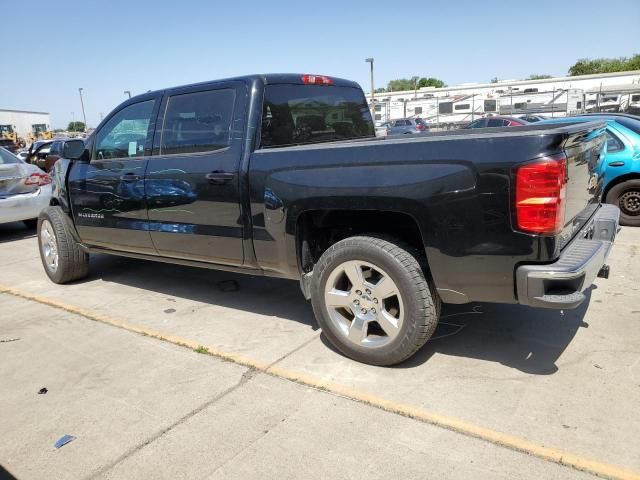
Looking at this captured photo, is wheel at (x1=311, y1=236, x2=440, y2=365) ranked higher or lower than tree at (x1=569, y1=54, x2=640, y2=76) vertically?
lower

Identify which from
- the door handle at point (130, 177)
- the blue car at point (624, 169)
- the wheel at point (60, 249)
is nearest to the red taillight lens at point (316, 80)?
the door handle at point (130, 177)

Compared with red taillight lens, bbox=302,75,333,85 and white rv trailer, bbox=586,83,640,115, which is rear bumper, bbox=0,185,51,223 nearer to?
red taillight lens, bbox=302,75,333,85

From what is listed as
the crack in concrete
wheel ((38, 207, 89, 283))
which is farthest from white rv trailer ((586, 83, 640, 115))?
the crack in concrete

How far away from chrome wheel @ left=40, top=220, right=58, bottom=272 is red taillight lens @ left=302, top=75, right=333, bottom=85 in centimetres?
334

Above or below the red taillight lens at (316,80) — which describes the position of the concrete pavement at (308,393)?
below

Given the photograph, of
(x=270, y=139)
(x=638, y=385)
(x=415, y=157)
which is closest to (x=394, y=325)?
(x=415, y=157)

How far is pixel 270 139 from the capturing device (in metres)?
3.83

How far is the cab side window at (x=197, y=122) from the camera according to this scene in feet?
12.8

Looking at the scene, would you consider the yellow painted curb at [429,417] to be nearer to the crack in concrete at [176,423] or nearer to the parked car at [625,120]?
the crack in concrete at [176,423]

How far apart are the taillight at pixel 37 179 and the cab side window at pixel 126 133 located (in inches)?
163

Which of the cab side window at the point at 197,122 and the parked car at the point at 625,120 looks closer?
the cab side window at the point at 197,122

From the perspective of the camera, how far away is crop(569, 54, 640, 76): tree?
216ft

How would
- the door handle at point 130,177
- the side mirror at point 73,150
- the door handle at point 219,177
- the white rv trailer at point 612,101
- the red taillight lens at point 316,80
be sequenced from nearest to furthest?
the door handle at point 219,177 < the red taillight lens at point 316,80 < the door handle at point 130,177 < the side mirror at point 73,150 < the white rv trailer at point 612,101

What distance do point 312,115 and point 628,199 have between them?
506cm
